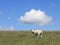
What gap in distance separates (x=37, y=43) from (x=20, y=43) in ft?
8.03

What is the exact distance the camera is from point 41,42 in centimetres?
2584

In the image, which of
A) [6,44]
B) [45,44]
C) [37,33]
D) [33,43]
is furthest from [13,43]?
[37,33]

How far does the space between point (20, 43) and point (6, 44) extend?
2065mm

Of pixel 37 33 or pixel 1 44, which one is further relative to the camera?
pixel 37 33

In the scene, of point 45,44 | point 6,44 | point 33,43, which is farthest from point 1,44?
point 45,44

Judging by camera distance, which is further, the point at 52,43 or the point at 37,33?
the point at 37,33

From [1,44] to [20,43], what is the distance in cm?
289

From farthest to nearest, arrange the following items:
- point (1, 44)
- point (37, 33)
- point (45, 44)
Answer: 1. point (37, 33)
2. point (1, 44)
3. point (45, 44)

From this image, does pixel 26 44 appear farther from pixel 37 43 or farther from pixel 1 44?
pixel 1 44

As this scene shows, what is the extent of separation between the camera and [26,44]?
25.2 metres

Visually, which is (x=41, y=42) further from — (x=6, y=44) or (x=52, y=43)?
(x=6, y=44)

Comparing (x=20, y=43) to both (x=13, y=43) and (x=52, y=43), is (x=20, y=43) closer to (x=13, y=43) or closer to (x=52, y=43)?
(x=13, y=43)

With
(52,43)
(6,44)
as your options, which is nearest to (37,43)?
(52,43)

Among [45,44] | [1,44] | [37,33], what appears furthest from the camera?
[37,33]
